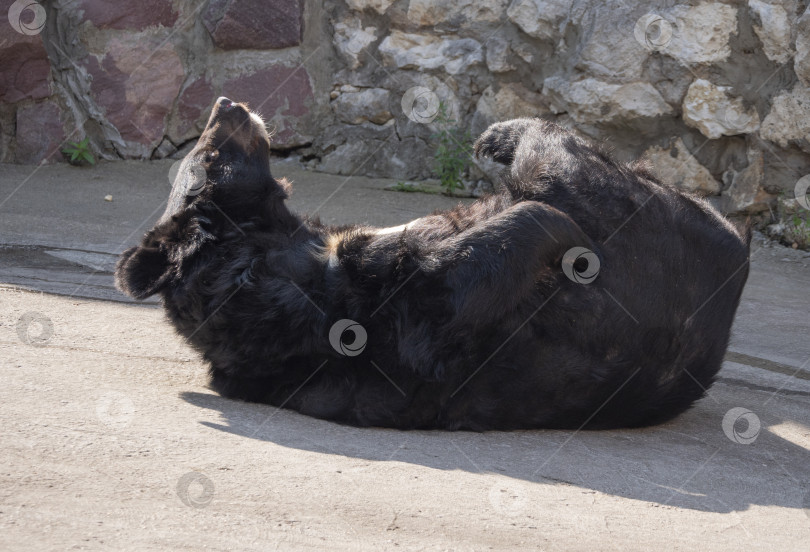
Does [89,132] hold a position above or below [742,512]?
below

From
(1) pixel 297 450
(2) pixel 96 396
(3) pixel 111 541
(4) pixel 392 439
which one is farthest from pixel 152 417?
(3) pixel 111 541

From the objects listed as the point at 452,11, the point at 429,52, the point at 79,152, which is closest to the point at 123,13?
the point at 79,152

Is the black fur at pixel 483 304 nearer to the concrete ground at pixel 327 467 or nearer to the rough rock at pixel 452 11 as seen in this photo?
the concrete ground at pixel 327 467

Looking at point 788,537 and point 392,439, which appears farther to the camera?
point 392,439

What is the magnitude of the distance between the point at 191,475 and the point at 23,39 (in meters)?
5.10

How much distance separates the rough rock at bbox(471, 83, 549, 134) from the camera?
6.46 m

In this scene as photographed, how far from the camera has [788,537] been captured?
2.23 m

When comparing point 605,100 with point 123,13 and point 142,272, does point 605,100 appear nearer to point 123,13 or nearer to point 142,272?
point 123,13

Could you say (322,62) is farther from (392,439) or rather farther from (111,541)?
(111,541)

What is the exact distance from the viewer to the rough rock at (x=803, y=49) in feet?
17.5


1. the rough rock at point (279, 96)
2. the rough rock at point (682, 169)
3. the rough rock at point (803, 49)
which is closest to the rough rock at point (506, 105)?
the rough rock at point (682, 169)

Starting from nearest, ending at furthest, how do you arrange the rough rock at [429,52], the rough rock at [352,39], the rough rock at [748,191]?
the rough rock at [748,191]
the rough rock at [429,52]
the rough rock at [352,39]

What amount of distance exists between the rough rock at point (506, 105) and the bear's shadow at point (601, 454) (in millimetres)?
3582

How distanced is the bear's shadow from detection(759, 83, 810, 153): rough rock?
9.24 ft
